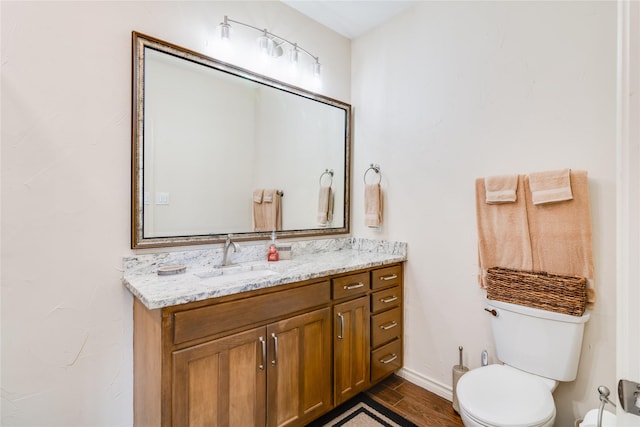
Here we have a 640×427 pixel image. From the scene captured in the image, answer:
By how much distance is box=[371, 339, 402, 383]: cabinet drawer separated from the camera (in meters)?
2.05

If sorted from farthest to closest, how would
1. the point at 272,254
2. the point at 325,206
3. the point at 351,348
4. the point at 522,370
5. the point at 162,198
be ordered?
the point at 325,206, the point at 272,254, the point at 351,348, the point at 162,198, the point at 522,370

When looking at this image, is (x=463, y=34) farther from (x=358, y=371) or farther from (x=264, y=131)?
(x=358, y=371)

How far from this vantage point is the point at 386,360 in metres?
2.14

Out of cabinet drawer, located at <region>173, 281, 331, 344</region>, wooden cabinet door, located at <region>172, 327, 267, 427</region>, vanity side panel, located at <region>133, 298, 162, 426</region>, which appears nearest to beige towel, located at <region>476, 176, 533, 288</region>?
cabinet drawer, located at <region>173, 281, 331, 344</region>

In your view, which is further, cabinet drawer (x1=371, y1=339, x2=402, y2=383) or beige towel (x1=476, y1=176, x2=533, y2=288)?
cabinet drawer (x1=371, y1=339, x2=402, y2=383)

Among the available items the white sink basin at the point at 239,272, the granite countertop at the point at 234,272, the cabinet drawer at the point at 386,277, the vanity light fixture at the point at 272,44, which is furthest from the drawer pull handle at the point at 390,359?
the vanity light fixture at the point at 272,44

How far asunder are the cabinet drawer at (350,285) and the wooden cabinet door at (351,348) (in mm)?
53

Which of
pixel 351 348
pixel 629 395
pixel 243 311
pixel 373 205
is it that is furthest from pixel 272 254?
pixel 629 395

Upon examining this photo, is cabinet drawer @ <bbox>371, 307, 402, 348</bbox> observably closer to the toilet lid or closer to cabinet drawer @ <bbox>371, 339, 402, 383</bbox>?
cabinet drawer @ <bbox>371, 339, 402, 383</bbox>

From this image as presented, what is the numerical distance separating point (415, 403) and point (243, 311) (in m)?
1.38

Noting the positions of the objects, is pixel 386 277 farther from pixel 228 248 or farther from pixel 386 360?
pixel 228 248

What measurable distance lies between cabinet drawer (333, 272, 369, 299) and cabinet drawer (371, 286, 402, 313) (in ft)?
0.41

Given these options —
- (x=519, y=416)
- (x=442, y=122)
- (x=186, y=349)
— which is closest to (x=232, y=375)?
(x=186, y=349)

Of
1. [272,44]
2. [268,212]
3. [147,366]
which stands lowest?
[147,366]
